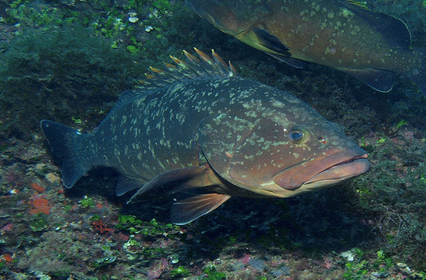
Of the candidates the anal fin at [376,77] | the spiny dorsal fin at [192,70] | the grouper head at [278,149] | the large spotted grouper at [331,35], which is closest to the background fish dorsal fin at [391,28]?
the large spotted grouper at [331,35]

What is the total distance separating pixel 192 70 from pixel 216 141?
1.37 m

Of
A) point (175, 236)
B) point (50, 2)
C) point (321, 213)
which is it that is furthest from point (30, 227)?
point (50, 2)

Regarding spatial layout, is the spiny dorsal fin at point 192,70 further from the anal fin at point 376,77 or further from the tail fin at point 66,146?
the anal fin at point 376,77

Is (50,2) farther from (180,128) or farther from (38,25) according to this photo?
(180,128)

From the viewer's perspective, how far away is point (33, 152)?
511 cm

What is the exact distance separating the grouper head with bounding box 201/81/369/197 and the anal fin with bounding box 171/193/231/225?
40 cm

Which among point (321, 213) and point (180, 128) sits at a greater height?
point (180, 128)

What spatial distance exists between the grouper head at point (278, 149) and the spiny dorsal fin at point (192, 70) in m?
0.75

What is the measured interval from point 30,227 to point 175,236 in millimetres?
2035

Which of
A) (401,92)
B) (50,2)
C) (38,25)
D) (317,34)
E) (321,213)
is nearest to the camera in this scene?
(321,213)

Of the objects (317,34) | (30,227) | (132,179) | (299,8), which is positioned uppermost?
(299,8)

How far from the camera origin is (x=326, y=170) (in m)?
2.39

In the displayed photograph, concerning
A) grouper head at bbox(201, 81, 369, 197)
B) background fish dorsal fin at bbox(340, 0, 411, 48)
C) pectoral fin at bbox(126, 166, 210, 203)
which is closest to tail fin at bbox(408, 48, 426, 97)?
background fish dorsal fin at bbox(340, 0, 411, 48)

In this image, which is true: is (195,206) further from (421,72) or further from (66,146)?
(421,72)
